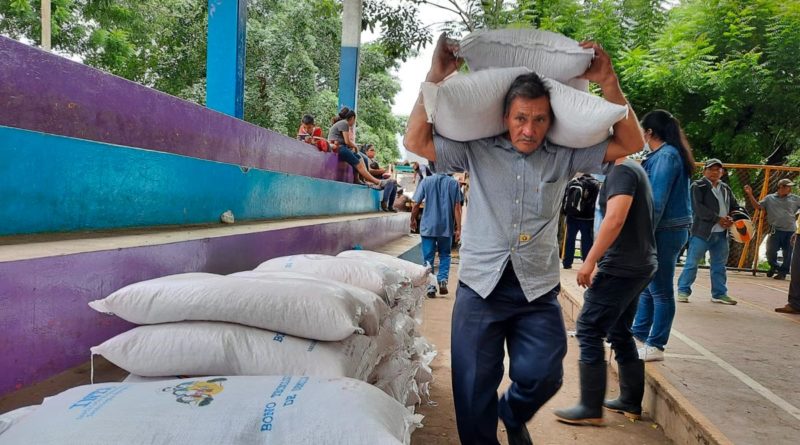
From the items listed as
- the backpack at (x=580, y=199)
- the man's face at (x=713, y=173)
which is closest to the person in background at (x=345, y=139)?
the backpack at (x=580, y=199)

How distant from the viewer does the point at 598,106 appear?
1.67m

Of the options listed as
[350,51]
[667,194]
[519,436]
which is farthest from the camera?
[350,51]

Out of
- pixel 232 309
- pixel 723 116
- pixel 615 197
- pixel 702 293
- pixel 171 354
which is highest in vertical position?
pixel 723 116

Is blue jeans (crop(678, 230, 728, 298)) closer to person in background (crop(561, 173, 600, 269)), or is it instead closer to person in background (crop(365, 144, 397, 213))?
person in background (crop(561, 173, 600, 269))

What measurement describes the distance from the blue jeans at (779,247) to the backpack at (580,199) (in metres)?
4.10

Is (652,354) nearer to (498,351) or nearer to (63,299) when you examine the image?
(498,351)

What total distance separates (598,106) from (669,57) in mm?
10261

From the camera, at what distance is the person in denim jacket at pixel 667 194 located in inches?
126

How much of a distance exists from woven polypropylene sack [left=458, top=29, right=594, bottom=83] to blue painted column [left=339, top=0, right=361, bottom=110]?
9.24 m

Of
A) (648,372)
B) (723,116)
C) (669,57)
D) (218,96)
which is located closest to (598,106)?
(648,372)

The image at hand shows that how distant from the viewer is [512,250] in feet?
6.09

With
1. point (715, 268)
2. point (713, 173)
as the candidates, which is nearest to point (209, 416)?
point (713, 173)

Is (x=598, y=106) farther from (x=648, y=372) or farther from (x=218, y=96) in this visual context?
(x=218, y=96)

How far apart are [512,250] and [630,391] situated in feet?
5.83
